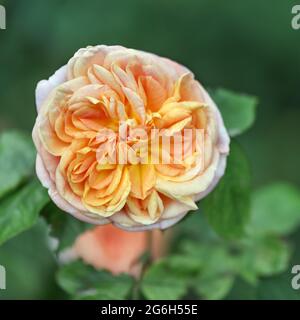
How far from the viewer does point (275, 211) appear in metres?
1.82

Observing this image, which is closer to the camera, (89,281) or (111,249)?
(89,281)

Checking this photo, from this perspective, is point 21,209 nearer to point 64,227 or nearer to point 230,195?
point 64,227

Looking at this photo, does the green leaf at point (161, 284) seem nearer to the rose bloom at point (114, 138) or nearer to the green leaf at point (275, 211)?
the rose bloom at point (114, 138)

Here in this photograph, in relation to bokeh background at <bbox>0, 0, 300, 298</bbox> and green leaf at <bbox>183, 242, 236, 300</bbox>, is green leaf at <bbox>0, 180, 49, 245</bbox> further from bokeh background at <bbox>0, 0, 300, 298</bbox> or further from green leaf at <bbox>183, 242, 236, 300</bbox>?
bokeh background at <bbox>0, 0, 300, 298</bbox>

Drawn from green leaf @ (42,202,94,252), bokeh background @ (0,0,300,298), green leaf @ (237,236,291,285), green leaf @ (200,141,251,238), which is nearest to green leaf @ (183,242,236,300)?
green leaf @ (237,236,291,285)

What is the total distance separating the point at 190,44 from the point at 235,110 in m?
1.33

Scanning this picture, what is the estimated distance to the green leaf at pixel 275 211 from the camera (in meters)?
1.77

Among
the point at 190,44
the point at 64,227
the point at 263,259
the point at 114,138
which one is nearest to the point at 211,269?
the point at 263,259

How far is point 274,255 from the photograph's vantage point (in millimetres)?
1566

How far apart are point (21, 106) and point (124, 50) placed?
156 centimetres

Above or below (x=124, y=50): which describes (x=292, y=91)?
below
